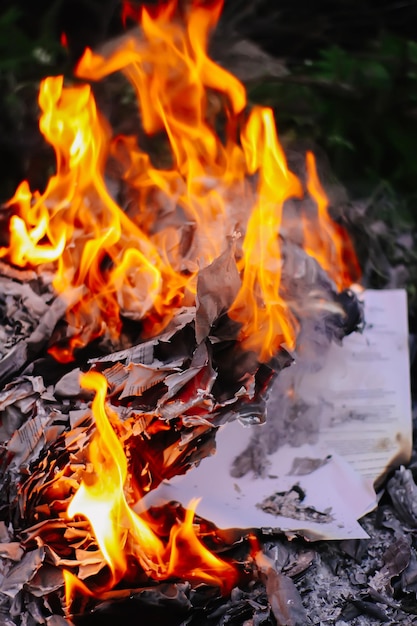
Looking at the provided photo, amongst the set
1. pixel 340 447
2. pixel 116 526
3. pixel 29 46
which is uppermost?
pixel 29 46

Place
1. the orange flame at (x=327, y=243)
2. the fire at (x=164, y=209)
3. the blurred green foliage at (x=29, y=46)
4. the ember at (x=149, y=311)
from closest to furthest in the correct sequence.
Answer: the ember at (x=149, y=311) < the fire at (x=164, y=209) < the orange flame at (x=327, y=243) < the blurred green foliage at (x=29, y=46)

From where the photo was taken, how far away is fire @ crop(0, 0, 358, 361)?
0.97m

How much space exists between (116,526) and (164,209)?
0.61 meters

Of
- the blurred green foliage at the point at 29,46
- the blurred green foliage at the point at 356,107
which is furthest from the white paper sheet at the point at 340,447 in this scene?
the blurred green foliage at the point at 29,46

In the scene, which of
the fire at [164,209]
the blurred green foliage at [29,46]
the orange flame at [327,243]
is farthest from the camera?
the blurred green foliage at [29,46]

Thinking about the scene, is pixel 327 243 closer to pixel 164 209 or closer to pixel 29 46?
pixel 164 209

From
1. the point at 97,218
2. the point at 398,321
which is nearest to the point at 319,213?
the point at 398,321

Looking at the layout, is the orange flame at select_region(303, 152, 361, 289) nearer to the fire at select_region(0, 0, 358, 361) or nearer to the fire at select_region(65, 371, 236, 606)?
the fire at select_region(0, 0, 358, 361)

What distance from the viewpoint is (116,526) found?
0.85m

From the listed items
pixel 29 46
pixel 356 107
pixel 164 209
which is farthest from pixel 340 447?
pixel 29 46

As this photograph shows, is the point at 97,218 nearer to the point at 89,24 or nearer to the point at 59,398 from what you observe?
the point at 59,398

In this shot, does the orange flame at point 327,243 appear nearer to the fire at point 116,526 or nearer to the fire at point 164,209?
the fire at point 164,209

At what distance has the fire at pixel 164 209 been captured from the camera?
0.97 metres

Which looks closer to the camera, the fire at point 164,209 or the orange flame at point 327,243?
the fire at point 164,209
